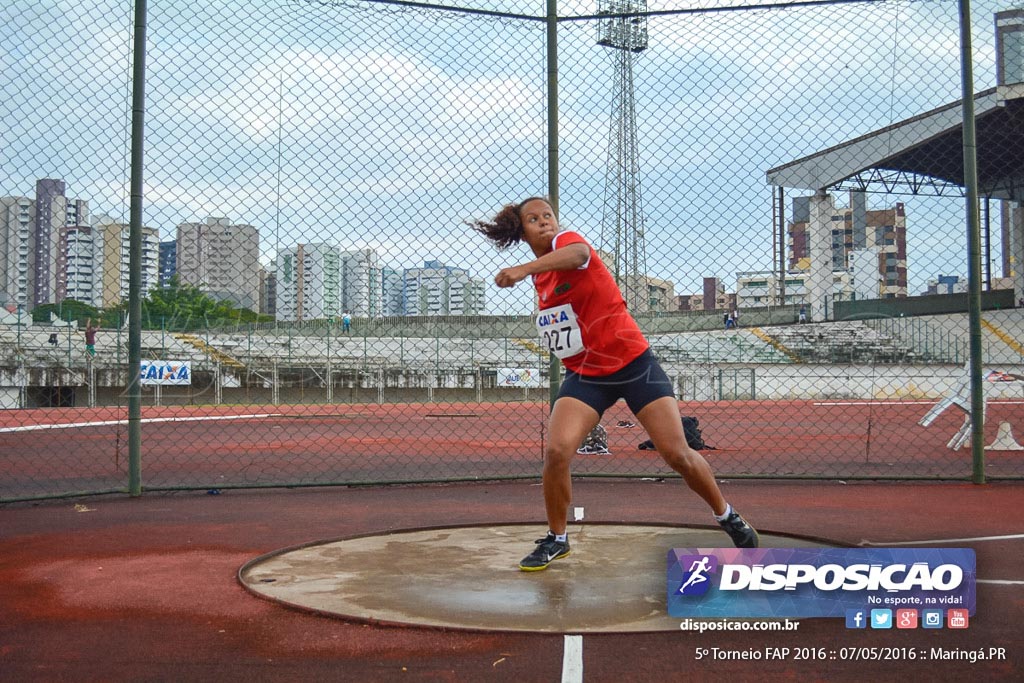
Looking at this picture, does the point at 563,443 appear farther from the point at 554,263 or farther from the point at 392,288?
the point at 392,288

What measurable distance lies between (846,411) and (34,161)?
2628 centimetres

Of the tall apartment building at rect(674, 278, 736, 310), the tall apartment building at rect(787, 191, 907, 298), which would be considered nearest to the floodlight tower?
the tall apartment building at rect(674, 278, 736, 310)

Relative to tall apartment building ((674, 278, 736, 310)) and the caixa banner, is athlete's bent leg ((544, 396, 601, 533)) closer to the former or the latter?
the caixa banner

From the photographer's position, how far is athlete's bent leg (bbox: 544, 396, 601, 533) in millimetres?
4617

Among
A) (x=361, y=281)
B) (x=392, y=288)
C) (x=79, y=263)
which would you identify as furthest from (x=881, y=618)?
(x=79, y=263)

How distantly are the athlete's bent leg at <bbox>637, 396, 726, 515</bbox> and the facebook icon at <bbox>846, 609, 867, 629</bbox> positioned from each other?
102cm

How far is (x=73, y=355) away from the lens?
2355 cm

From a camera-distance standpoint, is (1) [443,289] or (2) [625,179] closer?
(1) [443,289]

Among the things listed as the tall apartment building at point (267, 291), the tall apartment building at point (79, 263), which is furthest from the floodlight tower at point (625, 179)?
the tall apartment building at point (79, 263)

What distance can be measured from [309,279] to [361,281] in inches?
20.6

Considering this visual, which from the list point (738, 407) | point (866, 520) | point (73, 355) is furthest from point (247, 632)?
point (738, 407)

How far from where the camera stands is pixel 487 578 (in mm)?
4574

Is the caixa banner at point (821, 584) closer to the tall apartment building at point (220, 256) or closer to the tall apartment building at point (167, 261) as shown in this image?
the tall apartment building at point (220, 256)

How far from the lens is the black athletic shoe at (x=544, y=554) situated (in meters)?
4.69
